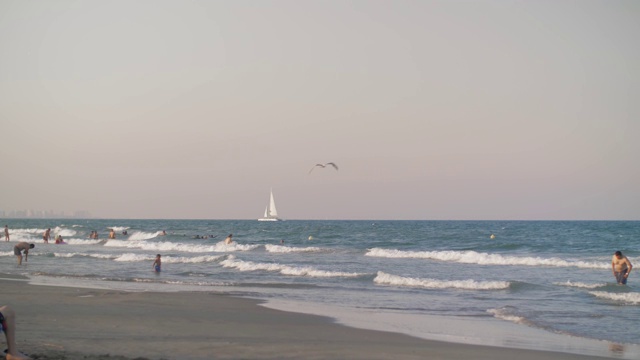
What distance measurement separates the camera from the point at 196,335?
12.0 metres

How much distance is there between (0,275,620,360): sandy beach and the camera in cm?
1035

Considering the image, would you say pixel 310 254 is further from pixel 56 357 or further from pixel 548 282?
pixel 56 357

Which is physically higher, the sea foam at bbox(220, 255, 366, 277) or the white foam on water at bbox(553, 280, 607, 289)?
the sea foam at bbox(220, 255, 366, 277)

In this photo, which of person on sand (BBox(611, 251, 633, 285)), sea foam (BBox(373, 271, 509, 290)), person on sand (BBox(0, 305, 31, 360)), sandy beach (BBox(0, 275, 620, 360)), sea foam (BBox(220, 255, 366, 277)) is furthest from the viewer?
sea foam (BBox(220, 255, 366, 277))

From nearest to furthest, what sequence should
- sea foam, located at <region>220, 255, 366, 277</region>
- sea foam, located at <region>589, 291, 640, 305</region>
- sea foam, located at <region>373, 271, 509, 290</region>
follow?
1. sea foam, located at <region>589, 291, 640, 305</region>
2. sea foam, located at <region>373, 271, 509, 290</region>
3. sea foam, located at <region>220, 255, 366, 277</region>

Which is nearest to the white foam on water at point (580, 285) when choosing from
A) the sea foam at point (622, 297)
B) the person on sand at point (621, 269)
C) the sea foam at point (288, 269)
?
the person on sand at point (621, 269)

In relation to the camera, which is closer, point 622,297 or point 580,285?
point 622,297

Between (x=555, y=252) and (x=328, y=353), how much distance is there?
112 feet

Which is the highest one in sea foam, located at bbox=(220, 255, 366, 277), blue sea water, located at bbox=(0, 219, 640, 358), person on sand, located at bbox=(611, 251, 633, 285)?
person on sand, located at bbox=(611, 251, 633, 285)

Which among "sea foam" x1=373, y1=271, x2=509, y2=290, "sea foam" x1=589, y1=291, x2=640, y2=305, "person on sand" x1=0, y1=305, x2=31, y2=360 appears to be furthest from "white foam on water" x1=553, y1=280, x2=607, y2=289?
"person on sand" x1=0, y1=305, x2=31, y2=360

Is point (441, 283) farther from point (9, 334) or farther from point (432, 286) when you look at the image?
point (9, 334)

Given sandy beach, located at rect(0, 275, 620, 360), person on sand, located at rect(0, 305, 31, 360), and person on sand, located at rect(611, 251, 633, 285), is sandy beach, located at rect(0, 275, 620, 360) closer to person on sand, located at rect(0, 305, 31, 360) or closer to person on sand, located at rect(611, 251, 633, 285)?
person on sand, located at rect(0, 305, 31, 360)

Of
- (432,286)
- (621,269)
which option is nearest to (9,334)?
(432,286)

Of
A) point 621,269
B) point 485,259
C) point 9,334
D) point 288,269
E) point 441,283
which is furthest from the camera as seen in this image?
point 485,259
